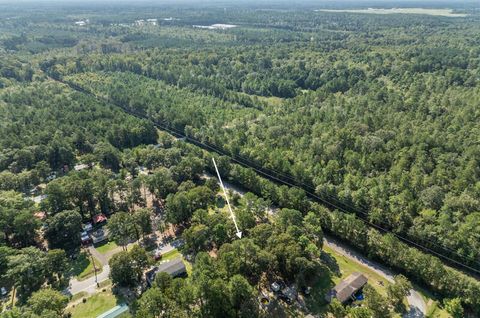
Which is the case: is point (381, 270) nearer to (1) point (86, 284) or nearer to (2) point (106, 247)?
(1) point (86, 284)

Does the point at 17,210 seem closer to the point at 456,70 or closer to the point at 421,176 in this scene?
the point at 421,176

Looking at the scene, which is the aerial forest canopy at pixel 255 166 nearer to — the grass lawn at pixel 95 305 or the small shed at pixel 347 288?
the small shed at pixel 347 288

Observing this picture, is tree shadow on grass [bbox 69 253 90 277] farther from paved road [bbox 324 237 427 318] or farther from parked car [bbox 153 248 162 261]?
paved road [bbox 324 237 427 318]

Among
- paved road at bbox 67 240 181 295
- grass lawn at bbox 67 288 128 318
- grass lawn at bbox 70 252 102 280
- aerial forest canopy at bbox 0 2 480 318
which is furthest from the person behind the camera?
grass lawn at bbox 70 252 102 280

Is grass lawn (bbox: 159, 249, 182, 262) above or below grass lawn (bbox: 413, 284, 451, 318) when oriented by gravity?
below

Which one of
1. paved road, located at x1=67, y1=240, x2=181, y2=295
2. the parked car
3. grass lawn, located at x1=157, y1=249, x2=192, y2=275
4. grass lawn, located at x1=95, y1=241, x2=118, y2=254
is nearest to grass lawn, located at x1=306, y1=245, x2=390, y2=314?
grass lawn, located at x1=157, y1=249, x2=192, y2=275

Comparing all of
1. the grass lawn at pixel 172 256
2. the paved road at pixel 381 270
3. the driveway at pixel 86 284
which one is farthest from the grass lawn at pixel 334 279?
the driveway at pixel 86 284

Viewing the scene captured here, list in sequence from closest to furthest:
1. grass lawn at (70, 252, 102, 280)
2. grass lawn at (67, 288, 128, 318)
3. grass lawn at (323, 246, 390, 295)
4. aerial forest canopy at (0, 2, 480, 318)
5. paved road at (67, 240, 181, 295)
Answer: grass lawn at (67, 288, 128, 318) → aerial forest canopy at (0, 2, 480, 318) → grass lawn at (323, 246, 390, 295) → paved road at (67, 240, 181, 295) → grass lawn at (70, 252, 102, 280)
